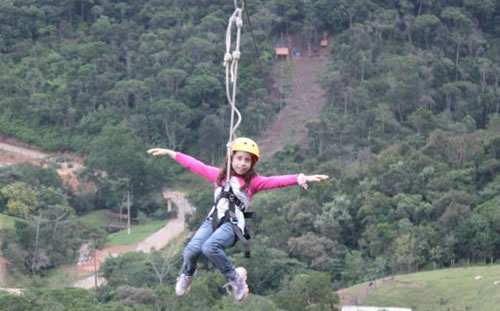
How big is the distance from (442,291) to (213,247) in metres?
21.1

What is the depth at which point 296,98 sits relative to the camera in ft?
157

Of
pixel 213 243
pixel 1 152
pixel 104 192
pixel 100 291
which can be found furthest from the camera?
pixel 1 152

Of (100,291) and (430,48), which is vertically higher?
(430,48)

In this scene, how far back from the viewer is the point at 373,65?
155ft

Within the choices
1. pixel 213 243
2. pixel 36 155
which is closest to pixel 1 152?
pixel 36 155

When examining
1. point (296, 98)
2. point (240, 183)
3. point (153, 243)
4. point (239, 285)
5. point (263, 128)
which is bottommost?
point (153, 243)

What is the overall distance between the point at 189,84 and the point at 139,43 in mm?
4299

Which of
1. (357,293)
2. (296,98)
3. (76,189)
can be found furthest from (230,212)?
(296,98)

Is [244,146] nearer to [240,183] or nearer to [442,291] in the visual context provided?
[240,183]

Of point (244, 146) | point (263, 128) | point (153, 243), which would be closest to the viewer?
point (244, 146)

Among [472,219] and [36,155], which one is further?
[36,155]

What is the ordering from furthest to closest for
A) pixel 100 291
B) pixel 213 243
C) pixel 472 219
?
pixel 472 219
pixel 100 291
pixel 213 243

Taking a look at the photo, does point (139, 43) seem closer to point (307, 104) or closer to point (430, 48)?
point (307, 104)

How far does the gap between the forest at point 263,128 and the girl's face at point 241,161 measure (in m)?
17.3
